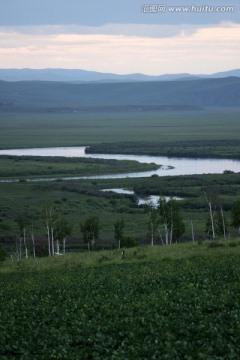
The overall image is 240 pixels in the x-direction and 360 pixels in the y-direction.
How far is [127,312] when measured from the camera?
17.1 metres

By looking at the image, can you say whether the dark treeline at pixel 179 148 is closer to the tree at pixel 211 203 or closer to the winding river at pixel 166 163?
the winding river at pixel 166 163

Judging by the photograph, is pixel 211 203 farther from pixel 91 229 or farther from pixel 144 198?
pixel 144 198

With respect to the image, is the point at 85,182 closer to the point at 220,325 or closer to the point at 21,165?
the point at 21,165

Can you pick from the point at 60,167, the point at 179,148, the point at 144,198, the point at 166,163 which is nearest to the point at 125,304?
the point at 144,198

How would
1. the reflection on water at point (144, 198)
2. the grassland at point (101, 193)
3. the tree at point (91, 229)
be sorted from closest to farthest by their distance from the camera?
the tree at point (91, 229), the grassland at point (101, 193), the reflection on water at point (144, 198)

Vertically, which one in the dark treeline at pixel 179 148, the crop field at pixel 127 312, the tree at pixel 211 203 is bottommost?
the crop field at pixel 127 312

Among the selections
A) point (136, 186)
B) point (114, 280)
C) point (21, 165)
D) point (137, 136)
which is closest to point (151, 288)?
point (114, 280)

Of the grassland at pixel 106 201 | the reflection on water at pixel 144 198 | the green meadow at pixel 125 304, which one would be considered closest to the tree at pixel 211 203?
the grassland at pixel 106 201

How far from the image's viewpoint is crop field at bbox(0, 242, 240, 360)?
13836mm

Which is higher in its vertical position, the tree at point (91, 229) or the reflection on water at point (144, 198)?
the reflection on water at point (144, 198)

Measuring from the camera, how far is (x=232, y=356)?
12.8 meters

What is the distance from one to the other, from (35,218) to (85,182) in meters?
28.8

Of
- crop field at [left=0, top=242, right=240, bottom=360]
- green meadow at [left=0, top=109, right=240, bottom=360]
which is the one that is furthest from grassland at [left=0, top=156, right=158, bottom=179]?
Result: crop field at [left=0, top=242, right=240, bottom=360]

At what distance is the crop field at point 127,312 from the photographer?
13.8 meters
